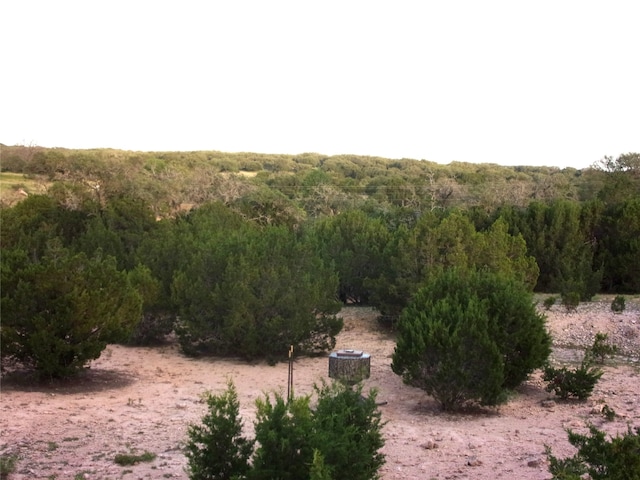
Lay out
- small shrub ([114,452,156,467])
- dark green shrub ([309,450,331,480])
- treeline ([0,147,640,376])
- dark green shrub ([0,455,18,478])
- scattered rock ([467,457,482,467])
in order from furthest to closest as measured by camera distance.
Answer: treeline ([0,147,640,376]), scattered rock ([467,457,482,467]), small shrub ([114,452,156,467]), dark green shrub ([0,455,18,478]), dark green shrub ([309,450,331,480])

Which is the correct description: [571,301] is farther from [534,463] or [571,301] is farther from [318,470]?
[318,470]

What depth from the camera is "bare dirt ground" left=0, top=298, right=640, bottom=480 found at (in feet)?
24.8

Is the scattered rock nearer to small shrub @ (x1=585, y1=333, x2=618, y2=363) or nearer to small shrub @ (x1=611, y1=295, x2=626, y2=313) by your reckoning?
small shrub @ (x1=585, y1=333, x2=618, y2=363)

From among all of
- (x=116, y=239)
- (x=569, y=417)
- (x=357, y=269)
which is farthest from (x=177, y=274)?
(x=569, y=417)

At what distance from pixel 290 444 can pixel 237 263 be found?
9455mm

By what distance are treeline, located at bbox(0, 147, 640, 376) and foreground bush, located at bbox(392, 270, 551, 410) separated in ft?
11.1

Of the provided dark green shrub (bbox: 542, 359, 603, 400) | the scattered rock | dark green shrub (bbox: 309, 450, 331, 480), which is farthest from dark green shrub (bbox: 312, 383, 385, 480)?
dark green shrub (bbox: 542, 359, 603, 400)

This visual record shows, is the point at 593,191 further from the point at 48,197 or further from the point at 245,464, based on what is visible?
the point at 245,464

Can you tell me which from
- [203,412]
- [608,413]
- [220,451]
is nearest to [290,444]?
[220,451]

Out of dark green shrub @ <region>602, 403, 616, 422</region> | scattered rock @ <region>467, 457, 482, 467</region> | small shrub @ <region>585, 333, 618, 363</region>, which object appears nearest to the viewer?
scattered rock @ <region>467, 457, 482, 467</region>

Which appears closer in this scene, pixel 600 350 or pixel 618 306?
pixel 600 350

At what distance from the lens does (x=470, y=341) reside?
1002cm

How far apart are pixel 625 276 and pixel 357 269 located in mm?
10289

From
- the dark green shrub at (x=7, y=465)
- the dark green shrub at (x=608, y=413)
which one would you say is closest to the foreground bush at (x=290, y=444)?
the dark green shrub at (x=7, y=465)
